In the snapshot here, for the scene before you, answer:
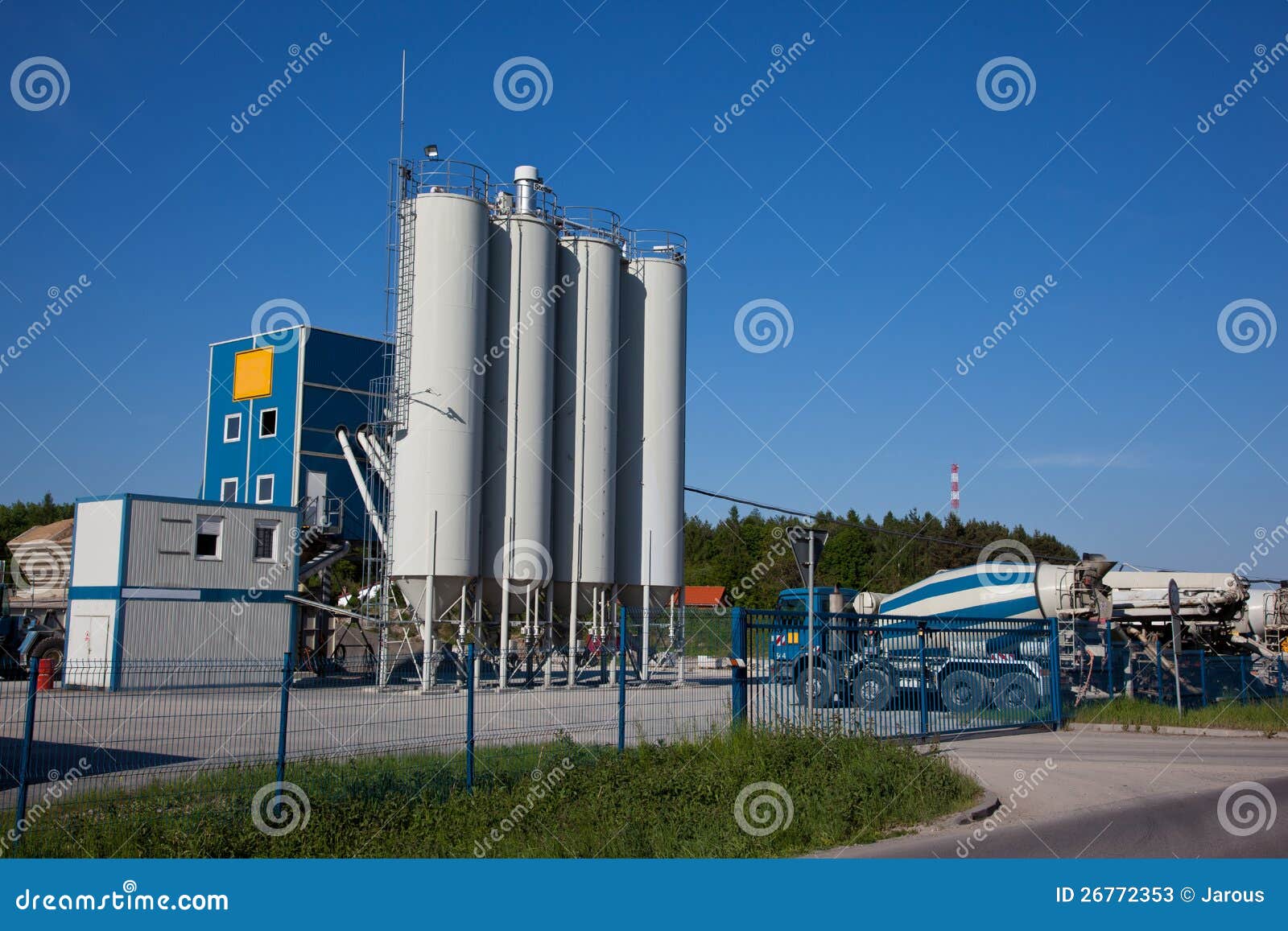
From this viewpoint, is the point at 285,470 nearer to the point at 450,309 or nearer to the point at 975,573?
the point at 450,309

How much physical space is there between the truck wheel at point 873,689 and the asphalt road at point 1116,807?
55.1 inches

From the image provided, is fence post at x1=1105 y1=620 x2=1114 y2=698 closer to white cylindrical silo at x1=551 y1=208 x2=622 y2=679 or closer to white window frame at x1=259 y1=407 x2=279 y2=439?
white cylindrical silo at x1=551 y1=208 x2=622 y2=679

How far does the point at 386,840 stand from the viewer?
32.6ft

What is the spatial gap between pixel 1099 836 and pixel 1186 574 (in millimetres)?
19309

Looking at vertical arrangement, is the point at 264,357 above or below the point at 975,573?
above

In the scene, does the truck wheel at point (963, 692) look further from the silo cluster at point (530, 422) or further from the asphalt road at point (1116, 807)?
the silo cluster at point (530, 422)

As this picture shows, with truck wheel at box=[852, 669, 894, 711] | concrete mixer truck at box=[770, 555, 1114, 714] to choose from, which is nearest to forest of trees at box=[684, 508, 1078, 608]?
concrete mixer truck at box=[770, 555, 1114, 714]

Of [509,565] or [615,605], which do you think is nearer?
[509,565]

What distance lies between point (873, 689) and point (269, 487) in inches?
1334

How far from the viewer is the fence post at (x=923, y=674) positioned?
1852 cm

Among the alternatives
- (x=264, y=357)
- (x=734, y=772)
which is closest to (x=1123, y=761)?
(x=734, y=772)

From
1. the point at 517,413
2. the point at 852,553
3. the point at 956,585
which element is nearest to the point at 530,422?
the point at 517,413

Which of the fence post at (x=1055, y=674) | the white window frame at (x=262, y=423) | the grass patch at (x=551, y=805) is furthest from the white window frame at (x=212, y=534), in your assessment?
the fence post at (x=1055, y=674)

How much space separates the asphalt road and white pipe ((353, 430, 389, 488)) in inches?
767
